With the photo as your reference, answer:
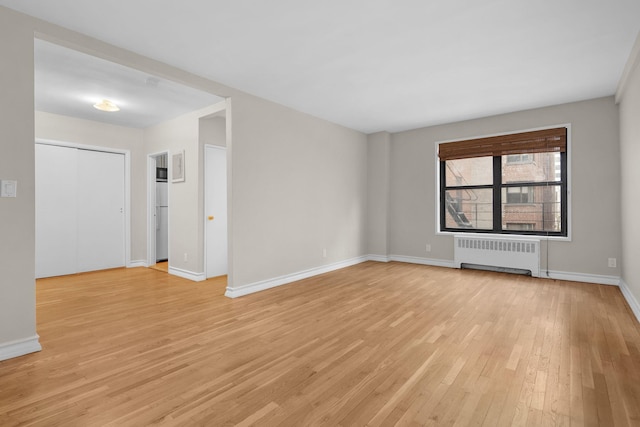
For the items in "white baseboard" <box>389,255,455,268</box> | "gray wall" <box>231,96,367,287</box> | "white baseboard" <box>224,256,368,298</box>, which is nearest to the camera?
"white baseboard" <box>224,256,368,298</box>

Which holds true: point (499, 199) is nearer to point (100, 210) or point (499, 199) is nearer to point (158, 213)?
point (158, 213)

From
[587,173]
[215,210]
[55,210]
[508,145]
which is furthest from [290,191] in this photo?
[587,173]

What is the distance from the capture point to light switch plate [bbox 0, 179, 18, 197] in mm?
2344

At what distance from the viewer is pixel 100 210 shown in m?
5.70

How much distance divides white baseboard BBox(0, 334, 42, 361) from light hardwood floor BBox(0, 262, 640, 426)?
62 millimetres

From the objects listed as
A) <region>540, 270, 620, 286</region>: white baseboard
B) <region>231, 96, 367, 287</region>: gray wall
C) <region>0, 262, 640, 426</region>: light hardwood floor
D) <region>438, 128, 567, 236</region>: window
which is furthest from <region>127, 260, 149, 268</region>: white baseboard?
<region>540, 270, 620, 286</region>: white baseboard

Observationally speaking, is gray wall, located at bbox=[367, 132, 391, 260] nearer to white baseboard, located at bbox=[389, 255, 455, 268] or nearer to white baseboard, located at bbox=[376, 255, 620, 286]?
white baseboard, located at bbox=[389, 255, 455, 268]

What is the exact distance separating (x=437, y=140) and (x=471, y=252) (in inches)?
84.2

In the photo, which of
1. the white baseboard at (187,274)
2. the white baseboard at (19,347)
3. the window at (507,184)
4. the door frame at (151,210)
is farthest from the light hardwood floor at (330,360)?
the door frame at (151,210)

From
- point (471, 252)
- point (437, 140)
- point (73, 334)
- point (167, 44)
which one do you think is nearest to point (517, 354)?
point (471, 252)

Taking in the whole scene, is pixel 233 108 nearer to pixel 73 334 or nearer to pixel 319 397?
pixel 73 334

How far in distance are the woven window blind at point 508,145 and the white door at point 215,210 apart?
3.99m

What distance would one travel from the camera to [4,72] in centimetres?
235

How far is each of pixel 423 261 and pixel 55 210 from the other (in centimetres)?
645
